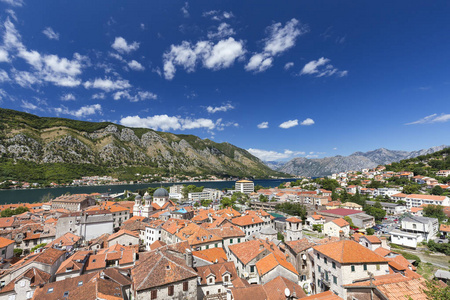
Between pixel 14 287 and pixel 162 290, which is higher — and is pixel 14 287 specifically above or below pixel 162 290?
below

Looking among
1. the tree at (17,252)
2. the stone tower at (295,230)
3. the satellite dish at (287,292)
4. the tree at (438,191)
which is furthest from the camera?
the tree at (438,191)

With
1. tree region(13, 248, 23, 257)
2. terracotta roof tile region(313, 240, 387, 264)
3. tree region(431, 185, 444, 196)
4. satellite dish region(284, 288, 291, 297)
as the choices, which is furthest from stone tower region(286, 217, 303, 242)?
tree region(431, 185, 444, 196)

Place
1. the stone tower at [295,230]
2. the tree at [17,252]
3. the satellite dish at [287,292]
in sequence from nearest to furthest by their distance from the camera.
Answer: the satellite dish at [287,292] < the tree at [17,252] < the stone tower at [295,230]

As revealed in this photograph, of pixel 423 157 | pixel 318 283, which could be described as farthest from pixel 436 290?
pixel 423 157

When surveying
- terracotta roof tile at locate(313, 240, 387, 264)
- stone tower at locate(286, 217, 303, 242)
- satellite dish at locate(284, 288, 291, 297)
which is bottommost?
stone tower at locate(286, 217, 303, 242)

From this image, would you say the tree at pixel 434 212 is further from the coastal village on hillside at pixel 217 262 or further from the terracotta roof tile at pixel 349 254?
the terracotta roof tile at pixel 349 254

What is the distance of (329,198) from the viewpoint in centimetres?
10681

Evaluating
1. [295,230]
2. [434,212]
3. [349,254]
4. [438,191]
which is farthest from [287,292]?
[438,191]

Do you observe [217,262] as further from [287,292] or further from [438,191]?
[438,191]

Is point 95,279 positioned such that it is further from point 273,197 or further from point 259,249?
point 273,197

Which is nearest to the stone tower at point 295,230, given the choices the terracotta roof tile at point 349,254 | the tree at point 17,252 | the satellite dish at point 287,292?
the terracotta roof tile at point 349,254

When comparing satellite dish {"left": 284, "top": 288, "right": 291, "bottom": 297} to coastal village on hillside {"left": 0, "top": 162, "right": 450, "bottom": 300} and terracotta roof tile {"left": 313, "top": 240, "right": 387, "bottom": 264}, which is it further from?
terracotta roof tile {"left": 313, "top": 240, "right": 387, "bottom": 264}

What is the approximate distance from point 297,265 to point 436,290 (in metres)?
19.8

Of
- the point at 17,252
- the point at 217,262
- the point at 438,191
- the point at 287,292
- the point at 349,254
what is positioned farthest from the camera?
the point at 438,191
